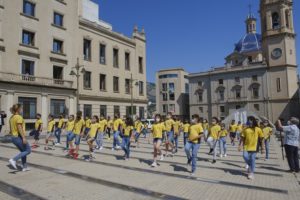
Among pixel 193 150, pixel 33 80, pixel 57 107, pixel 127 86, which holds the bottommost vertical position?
pixel 193 150

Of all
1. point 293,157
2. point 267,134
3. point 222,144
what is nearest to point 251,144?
point 293,157

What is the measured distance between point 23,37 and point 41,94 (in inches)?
237

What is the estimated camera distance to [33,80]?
28.6 metres

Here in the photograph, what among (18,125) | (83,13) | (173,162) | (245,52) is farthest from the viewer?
(245,52)

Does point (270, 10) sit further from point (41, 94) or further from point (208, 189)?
point (208, 189)

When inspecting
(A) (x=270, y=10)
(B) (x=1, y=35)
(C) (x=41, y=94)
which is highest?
(A) (x=270, y=10)

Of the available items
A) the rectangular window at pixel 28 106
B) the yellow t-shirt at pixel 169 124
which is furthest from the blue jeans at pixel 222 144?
the rectangular window at pixel 28 106

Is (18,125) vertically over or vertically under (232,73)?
under

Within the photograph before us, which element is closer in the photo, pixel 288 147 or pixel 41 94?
pixel 288 147

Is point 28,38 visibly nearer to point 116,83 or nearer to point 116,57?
point 116,57

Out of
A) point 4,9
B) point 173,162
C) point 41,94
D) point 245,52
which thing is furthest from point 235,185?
point 245,52

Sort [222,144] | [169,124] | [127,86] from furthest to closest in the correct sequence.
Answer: [127,86], [169,124], [222,144]

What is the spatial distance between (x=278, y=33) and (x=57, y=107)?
4894 centimetres

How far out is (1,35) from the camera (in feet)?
87.3
